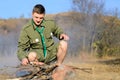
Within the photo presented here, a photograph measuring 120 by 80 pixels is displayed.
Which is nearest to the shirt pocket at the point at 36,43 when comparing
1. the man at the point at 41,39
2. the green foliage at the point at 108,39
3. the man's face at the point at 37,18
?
the man at the point at 41,39

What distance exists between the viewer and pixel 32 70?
7148 mm

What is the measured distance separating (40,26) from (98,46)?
1698 inches

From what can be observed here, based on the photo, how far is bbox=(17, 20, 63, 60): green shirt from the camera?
299 inches

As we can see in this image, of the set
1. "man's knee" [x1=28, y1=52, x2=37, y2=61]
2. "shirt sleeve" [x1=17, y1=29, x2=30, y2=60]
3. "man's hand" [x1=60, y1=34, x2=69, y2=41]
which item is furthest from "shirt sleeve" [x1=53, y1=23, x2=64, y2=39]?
"man's knee" [x1=28, y1=52, x2=37, y2=61]

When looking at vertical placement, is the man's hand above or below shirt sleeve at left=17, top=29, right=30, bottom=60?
above

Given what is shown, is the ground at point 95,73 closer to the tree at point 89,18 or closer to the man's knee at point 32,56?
the man's knee at point 32,56

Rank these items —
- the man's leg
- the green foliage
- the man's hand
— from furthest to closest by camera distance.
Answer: the green foliage
the man's hand
the man's leg

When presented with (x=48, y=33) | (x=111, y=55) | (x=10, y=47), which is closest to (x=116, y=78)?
(x=48, y=33)

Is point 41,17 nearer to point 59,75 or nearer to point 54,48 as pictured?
point 54,48

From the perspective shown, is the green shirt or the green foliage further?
the green foliage

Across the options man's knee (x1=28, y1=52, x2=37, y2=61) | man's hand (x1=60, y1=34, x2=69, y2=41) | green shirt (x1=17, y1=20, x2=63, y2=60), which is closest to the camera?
man's knee (x1=28, y1=52, x2=37, y2=61)

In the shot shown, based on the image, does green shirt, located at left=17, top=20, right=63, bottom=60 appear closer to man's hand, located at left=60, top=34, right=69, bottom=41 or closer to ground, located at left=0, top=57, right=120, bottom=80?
man's hand, located at left=60, top=34, right=69, bottom=41

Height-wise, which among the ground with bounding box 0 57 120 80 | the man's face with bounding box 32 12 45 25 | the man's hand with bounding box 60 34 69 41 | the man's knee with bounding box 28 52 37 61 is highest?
the man's face with bounding box 32 12 45 25

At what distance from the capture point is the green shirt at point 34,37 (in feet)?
25.0
